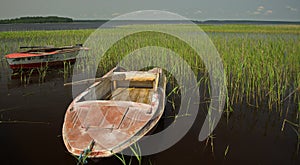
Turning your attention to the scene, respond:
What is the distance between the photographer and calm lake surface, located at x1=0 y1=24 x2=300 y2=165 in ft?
10.6

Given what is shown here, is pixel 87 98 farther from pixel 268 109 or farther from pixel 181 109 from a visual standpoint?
pixel 268 109

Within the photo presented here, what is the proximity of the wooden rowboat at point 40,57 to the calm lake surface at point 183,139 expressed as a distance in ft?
9.33

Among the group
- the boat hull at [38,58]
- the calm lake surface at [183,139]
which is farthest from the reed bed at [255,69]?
the boat hull at [38,58]

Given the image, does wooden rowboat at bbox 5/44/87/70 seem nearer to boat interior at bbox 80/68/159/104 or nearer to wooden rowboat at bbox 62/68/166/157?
boat interior at bbox 80/68/159/104

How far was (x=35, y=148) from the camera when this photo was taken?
11.4 feet

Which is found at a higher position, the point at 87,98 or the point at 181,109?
the point at 87,98

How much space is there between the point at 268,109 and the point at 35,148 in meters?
4.72

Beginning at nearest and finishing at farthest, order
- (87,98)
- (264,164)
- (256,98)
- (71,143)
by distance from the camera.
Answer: (71,143) → (264,164) → (87,98) → (256,98)

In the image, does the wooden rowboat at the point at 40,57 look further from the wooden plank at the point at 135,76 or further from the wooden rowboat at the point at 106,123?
→ the wooden rowboat at the point at 106,123

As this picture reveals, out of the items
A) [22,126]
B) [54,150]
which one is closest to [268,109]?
[54,150]

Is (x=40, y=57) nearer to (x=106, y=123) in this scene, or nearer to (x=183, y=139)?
(x=106, y=123)

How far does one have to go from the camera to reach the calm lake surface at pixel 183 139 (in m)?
3.24

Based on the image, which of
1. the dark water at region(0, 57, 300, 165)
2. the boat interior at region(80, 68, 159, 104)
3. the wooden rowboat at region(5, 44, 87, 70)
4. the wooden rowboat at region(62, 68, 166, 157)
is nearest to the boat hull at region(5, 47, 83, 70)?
the wooden rowboat at region(5, 44, 87, 70)

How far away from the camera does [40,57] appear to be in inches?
334
